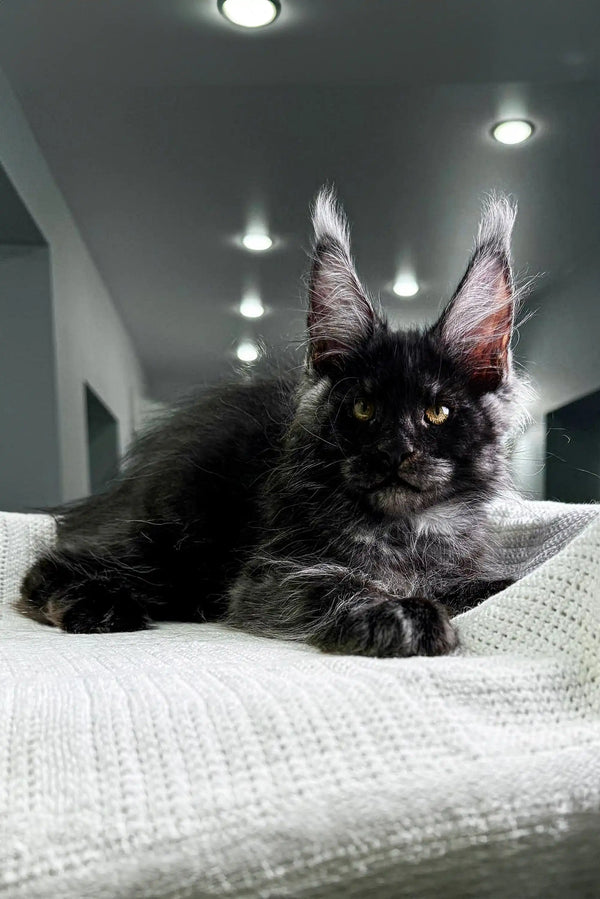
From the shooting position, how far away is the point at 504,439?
1.16m

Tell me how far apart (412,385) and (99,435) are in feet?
7.15

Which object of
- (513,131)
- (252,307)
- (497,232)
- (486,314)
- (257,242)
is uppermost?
(513,131)

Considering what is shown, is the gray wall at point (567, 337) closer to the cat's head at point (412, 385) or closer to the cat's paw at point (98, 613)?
the cat's head at point (412, 385)

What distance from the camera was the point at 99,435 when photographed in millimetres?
3004

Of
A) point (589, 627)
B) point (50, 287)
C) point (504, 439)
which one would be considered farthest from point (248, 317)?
point (589, 627)

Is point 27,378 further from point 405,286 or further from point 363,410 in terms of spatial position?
point 363,410

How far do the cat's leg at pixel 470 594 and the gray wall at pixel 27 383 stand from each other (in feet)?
6.31

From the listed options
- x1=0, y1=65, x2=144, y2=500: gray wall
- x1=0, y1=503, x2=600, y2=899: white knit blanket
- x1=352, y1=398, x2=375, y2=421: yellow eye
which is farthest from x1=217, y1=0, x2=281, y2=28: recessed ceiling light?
x1=0, y1=503, x2=600, y2=899: white knit blanket

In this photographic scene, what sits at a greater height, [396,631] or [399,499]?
[399,499]

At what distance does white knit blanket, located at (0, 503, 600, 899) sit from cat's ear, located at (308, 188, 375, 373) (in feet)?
1.97

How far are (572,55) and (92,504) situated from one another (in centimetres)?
201

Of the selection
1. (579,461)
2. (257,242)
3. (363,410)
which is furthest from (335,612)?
(257,242)

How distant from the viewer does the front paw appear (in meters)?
0.82

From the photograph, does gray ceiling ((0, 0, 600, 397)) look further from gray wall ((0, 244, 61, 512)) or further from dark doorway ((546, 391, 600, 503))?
dark doorway ((546, 391, 600, 503))
